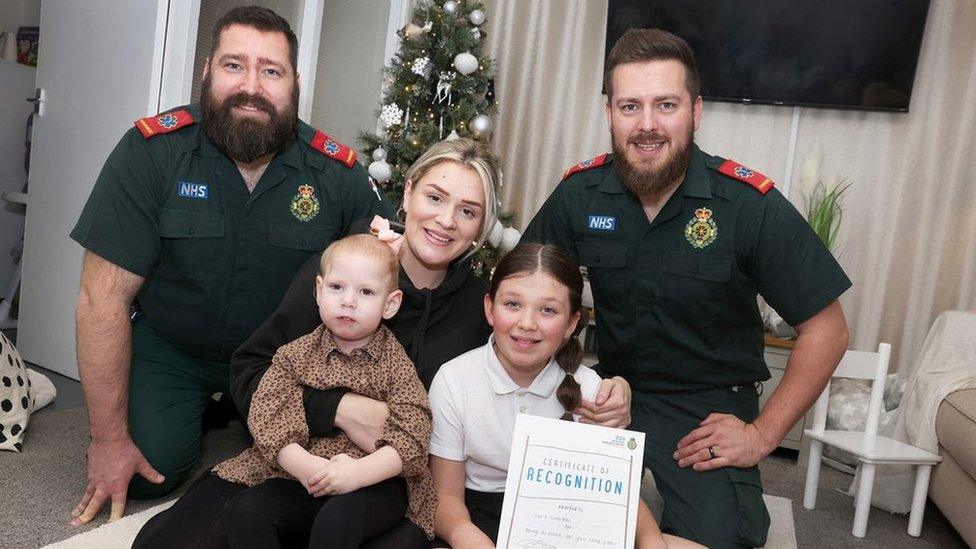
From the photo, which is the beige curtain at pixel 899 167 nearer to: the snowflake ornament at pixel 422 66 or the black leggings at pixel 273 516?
the snowflake ornament at pixel 422 66

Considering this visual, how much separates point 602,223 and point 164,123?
4.24ft

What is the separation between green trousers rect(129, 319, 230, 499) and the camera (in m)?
2.15

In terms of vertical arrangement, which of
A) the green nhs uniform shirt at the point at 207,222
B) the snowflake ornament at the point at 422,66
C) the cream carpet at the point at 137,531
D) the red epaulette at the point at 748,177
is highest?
the snowflake ornament at the point at 422,66

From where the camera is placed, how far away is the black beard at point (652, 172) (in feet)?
6.70

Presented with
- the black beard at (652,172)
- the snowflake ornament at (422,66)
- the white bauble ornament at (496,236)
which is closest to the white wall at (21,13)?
the snowflake ornament at (422,66)

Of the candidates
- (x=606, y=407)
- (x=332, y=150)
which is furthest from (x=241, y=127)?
(x=606, y=407)

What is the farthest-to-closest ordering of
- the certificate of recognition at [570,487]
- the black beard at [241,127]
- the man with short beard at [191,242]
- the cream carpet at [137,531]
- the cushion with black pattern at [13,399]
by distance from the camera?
the cushion with black pattern at [13,399]
the black beard at [241,127]
the man with short beard at [191,242]
the cream carpet at [137,531]
the certificate of recognition at [570,487]

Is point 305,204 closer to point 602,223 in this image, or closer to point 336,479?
point 602,223

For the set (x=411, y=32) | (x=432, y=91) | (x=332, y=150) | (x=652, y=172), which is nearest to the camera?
(x=652, y=172)

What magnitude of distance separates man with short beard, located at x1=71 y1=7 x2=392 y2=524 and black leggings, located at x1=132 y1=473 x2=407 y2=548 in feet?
2.06

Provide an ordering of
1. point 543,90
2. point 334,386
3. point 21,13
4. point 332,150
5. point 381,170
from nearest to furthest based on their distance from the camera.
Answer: point 334,386
point 332,150
point 381,170
point 543,90
point 21,13

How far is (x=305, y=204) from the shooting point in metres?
2.25

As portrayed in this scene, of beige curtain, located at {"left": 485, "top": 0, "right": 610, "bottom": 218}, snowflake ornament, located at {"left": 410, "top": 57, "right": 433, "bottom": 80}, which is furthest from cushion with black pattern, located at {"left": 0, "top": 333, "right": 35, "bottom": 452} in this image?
beige curtain, located at {"left": 485, "top": 0, "right": 610, "bottom": 218}

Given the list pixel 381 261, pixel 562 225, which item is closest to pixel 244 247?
pixel 381 261
